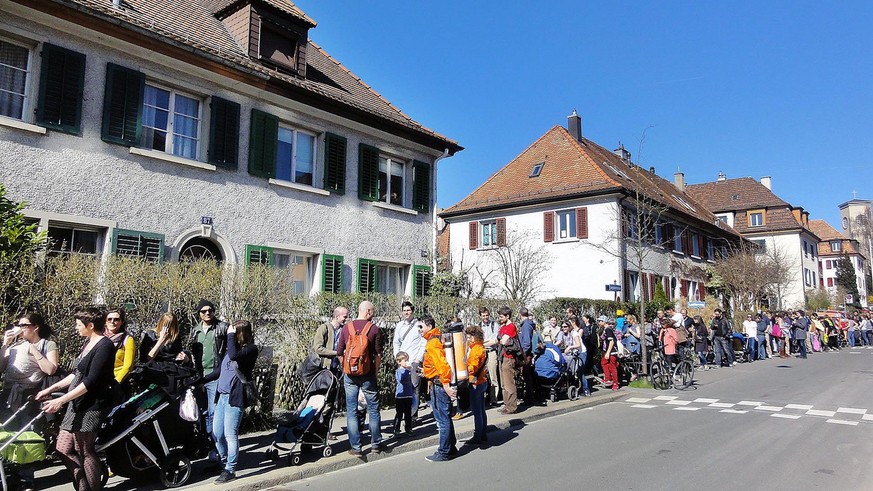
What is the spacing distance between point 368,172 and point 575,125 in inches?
875

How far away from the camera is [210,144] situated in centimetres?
1273

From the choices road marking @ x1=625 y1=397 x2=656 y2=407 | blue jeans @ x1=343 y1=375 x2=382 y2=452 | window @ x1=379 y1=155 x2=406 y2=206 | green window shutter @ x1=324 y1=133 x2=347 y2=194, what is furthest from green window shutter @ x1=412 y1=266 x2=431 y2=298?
blue jeans @ x1=343 y1=375 x2=382 y2=452

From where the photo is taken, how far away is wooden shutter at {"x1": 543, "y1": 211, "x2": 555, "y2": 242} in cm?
2992

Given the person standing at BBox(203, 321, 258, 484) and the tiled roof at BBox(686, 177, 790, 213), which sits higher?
the tiled roof at BBox(686, 177, 790, 213)

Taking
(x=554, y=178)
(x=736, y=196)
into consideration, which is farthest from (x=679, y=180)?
(x=554, y=178)

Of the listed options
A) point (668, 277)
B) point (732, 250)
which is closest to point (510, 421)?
point (668, 277)

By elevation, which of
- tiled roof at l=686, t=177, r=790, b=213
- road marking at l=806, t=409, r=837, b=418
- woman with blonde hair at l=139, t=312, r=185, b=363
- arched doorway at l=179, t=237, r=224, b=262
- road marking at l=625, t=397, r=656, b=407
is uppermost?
tiled roof at l=686, t=177, r=790, b=213

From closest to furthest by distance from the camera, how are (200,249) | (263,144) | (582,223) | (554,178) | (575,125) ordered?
1. (200,249)
2. (263,144)
3. (582,223)
4. (554,178)
5. (575,125)

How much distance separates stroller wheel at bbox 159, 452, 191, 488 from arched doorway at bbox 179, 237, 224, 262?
6676mm

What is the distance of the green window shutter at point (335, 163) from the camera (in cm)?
1513

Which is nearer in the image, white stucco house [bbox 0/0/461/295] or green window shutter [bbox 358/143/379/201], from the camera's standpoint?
white stucco house [bbox 0/0/461/295]

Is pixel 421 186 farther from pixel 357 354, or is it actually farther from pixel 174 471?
pixel 174 471

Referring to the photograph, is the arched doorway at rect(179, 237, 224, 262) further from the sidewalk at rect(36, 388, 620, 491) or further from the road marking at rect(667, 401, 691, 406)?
the road marking at rect(667, 401, 691, 406)

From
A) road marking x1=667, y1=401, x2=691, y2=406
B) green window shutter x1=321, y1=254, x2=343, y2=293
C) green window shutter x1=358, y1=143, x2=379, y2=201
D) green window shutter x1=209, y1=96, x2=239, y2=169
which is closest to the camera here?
road marking x1=667, y1=401, x2=691, y2=406
